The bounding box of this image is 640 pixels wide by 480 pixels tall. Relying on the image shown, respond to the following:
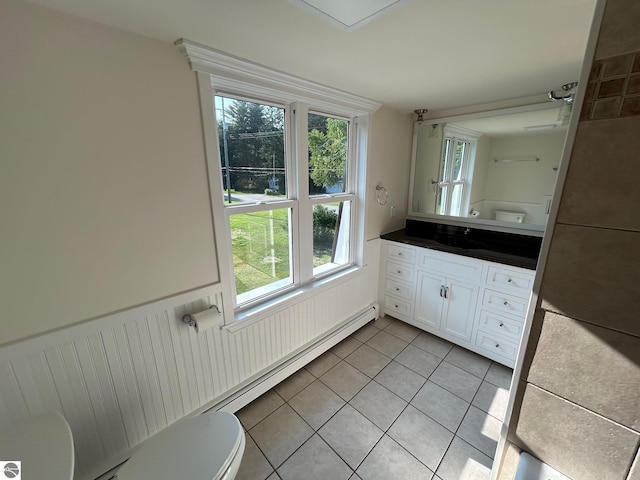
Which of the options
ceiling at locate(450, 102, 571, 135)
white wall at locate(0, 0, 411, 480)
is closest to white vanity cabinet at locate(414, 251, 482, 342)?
ceiling at locate(450, 102, 571, 135)

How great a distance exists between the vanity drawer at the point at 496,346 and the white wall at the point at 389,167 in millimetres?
1224

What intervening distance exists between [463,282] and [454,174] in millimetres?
1032

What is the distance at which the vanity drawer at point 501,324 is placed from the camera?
1.93 meters

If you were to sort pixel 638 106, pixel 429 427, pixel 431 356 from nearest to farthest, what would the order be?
pixel 638 106, pixel 429 427, pixel 431 356

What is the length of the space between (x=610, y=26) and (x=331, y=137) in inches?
62.8

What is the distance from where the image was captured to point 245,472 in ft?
4.46

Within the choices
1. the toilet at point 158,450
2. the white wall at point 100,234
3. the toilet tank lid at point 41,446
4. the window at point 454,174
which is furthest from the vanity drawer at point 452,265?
the toilet tank lid at point 41,446

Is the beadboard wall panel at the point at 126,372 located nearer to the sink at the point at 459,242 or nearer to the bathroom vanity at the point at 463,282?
the bathroom vanity at the point at 463,282

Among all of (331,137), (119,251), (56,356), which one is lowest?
(56,356)

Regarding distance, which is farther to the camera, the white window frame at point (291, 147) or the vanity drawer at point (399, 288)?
the vanity drawer at point (399, 288)

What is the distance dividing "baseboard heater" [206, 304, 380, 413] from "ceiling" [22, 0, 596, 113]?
192cm

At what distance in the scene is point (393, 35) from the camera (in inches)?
41.4

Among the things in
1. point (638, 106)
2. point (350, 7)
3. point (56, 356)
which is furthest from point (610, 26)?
point (56, 356)

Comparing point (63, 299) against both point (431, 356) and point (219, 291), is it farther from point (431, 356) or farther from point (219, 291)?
point (431, 356)
